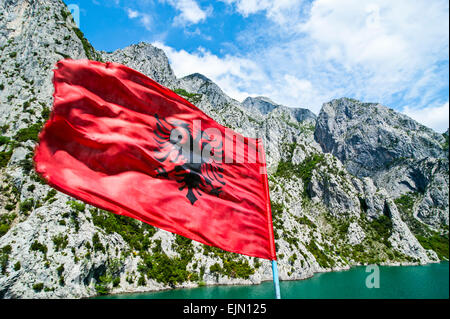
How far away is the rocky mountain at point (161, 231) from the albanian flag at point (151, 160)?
3210 cm

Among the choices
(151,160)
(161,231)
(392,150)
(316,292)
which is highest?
(392,150)

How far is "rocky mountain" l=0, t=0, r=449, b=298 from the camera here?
31.7 metres

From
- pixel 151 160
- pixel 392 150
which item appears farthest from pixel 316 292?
pixel 392 150

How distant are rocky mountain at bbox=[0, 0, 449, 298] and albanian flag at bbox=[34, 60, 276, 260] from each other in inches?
1264

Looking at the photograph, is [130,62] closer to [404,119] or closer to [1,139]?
[1,139]

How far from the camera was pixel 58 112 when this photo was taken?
4.25 meters

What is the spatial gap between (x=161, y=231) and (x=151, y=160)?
51710mm

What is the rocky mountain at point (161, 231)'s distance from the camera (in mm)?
31734

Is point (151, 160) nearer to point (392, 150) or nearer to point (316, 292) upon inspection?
point (316, 292)

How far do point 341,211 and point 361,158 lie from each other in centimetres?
6945

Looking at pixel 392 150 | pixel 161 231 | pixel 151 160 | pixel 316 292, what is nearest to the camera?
pixel 151 160

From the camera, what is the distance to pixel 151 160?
520 cm

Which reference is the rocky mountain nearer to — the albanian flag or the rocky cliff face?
the rocky cliff face
